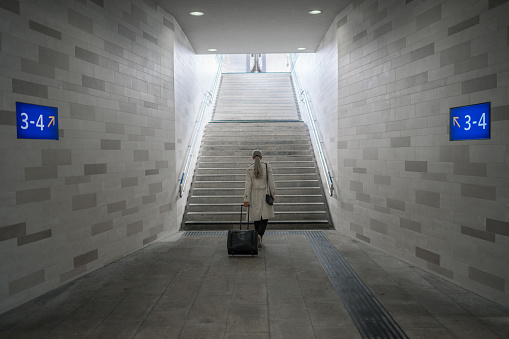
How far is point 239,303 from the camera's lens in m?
3.67

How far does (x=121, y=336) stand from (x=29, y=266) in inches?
61.8

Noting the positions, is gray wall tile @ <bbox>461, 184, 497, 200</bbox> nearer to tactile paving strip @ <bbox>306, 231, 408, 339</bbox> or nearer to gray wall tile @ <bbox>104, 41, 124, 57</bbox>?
tactile paving strip @ <bbox>306, 231, 408, 339</bbox>

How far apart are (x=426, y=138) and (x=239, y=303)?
10.4ft

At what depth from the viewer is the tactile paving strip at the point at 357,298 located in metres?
3.10

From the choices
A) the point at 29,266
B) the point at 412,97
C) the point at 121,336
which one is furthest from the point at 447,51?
the point at 29,266

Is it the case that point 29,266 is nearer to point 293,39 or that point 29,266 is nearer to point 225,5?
point 225,5

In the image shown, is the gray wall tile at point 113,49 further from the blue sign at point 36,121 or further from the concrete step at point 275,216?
the concrete step at point 275,216

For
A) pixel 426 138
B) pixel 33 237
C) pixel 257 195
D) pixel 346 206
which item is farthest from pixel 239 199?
pixel 33 237

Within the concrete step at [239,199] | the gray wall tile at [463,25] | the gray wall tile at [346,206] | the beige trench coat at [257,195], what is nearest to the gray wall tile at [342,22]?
the gray wall tile at [463,25]

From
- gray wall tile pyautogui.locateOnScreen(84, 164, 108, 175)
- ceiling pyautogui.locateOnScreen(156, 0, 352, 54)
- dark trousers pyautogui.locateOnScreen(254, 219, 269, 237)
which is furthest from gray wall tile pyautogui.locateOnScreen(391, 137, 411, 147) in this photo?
gray wall tile pyautogui.locateOnScreen(84, 164, 108, 175)

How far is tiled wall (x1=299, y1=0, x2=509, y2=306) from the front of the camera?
146 inches

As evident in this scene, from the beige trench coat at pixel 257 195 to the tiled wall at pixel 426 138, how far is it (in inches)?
67.6

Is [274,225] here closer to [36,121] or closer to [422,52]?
[422,52]

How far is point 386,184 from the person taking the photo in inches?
216
